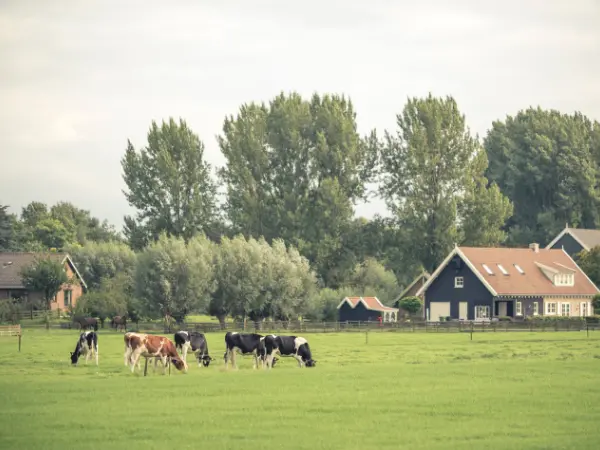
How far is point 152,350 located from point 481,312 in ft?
151

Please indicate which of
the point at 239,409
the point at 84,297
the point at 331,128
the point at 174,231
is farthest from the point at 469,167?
the point at 239,409

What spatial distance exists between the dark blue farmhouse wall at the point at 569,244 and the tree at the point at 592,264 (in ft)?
27.0

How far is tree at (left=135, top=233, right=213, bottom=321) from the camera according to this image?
71.0m

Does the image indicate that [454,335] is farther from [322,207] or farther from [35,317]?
[35,317]

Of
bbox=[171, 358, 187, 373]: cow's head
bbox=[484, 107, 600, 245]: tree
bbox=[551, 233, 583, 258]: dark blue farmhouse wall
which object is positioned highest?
bbox=[484, 107, 600, 245]: tree

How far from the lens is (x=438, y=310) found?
262 ft

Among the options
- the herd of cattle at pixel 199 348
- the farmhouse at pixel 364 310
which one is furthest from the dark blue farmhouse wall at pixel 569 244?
the herd of cattle at pixel 199 348

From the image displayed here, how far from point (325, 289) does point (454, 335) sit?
841 inches

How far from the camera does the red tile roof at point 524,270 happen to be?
76.4 meters

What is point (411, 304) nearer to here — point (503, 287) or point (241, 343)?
point (503, 287)

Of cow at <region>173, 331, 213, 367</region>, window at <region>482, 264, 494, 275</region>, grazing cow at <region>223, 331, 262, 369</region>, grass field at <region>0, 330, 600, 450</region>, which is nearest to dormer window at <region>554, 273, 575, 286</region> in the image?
window at <region>482, 264, 494, 275</region>

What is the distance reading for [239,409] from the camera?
24.3 meters

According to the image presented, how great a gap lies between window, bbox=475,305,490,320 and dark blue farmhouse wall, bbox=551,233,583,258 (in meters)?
21.3

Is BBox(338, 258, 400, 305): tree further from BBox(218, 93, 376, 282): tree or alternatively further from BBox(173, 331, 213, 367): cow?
BBox(173, 331, 213, 367): cow
